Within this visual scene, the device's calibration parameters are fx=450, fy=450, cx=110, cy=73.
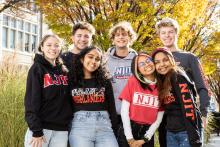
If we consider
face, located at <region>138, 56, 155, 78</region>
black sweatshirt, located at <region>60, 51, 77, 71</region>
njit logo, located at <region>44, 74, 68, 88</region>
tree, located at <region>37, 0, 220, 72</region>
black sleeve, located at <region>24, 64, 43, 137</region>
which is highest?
tree, located at <region>37, 0, 220, 72</region>

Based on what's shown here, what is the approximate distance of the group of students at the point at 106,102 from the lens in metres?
4.52

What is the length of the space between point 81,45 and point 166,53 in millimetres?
1098

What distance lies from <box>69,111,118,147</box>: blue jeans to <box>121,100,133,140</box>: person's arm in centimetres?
16

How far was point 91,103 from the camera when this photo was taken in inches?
183

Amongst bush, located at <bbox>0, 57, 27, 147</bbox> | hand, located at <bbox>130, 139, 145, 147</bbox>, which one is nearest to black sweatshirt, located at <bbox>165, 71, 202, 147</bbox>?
hand, located at <bbox>130, 139, 145, 147</bbox>

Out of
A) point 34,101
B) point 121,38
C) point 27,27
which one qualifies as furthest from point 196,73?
point 27,27

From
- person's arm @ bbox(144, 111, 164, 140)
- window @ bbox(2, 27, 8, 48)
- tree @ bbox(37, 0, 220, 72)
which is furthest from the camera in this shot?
window @ bbox(2, 27, 8, 48)

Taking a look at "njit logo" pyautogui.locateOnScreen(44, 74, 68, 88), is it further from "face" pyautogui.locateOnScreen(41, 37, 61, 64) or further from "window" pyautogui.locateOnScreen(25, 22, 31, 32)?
"window" pyautogui.locateOnScreen(25, 22, 31, 32)

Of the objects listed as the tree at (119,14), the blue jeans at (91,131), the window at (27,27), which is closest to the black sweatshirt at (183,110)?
the blue jeans at (91,131)

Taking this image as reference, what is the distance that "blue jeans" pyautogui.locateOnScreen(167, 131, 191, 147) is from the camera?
4.55 metres

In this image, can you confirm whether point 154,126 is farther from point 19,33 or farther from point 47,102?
point 19,33

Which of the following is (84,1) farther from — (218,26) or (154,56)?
(154,56)

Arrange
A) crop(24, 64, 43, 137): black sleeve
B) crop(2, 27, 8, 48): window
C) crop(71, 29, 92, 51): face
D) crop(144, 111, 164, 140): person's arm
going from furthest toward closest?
1. crop(2, 27, 8, 48): window
2. crop(71, 29, 92, 51): face
3. crop(144, 111, 164, 140): person's arm
4. crop(24, 64, 43, 137): black sleeve

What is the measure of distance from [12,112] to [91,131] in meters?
2.40
